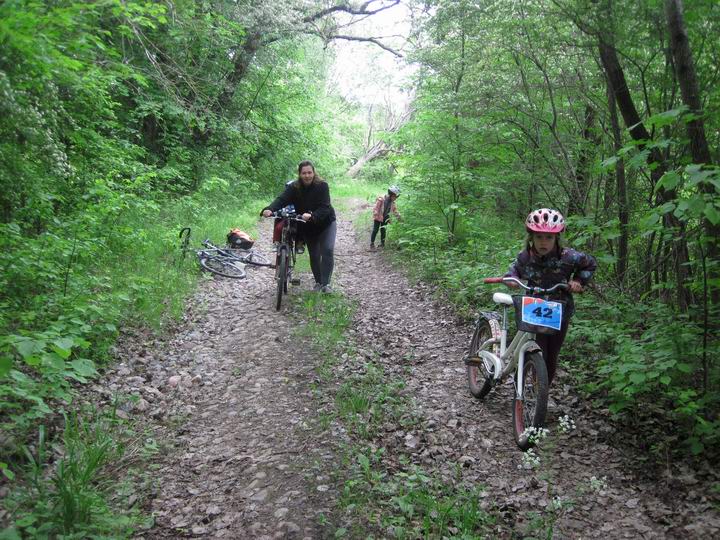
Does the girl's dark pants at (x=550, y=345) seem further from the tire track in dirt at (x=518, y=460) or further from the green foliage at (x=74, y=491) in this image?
the green foliage at (x=74, y=491)

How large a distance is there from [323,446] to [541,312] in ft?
7.54

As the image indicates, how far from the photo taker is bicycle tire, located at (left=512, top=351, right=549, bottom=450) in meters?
3.96

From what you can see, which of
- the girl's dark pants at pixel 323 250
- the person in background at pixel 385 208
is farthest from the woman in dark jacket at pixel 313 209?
the person in background at pixel 385 208

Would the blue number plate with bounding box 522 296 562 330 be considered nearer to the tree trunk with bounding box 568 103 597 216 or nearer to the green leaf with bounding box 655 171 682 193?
the green leaf with bounding box 655 171 682 193

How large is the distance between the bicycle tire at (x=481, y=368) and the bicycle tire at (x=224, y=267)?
5.69m

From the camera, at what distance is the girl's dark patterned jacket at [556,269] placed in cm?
429

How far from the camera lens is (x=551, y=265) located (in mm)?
4457

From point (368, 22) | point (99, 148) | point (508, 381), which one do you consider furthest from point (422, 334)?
point (368, 22)

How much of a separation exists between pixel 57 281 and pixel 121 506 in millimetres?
3132

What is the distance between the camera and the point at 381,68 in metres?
40.3

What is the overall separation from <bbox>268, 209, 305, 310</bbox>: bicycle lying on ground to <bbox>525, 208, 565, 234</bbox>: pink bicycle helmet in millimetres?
4352

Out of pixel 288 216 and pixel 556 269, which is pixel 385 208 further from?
pixel 556 269

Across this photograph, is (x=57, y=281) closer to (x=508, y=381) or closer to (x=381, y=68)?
(x=508, y=381)

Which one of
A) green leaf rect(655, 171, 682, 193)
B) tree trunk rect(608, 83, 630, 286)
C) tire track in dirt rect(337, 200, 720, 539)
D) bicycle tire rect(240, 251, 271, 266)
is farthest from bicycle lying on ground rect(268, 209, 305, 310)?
green leaf rect(655, 171, 682, 193)
